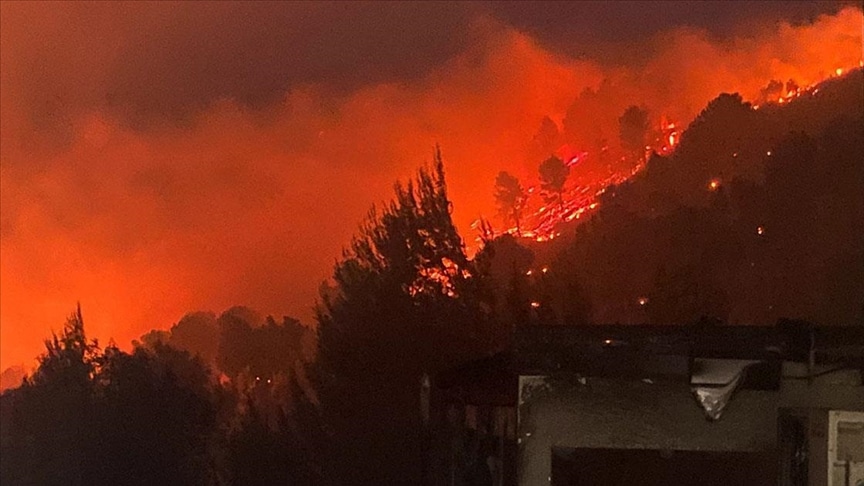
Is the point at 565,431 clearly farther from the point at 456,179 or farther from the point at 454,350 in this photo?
the point at 456,179

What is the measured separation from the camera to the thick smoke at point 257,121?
10.3 ft

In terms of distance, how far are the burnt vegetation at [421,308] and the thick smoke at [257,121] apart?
0.10 meters

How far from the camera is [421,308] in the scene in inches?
120

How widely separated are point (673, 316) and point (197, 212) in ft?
5.49

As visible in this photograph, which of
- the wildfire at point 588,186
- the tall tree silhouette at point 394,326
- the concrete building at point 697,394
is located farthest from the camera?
the wildfire at point 588,186

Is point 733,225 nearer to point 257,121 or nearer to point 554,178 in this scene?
point 554,178

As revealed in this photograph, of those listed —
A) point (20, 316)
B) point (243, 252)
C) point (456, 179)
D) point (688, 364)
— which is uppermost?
point (456, 179)

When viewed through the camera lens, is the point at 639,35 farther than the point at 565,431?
Yes

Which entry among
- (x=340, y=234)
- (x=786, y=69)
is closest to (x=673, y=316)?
(x=786, y=69)

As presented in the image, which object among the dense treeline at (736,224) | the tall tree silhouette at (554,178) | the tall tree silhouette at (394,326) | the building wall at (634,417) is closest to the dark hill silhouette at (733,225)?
the dense treeline at (736,224)

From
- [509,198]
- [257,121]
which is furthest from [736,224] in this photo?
[257,121]

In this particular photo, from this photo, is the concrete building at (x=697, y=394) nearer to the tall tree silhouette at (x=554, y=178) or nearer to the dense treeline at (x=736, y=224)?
the dense treeline at (x=736, y=224)

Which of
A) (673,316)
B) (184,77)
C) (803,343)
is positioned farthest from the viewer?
(184,77)

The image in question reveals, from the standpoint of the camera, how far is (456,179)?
10.4ft
